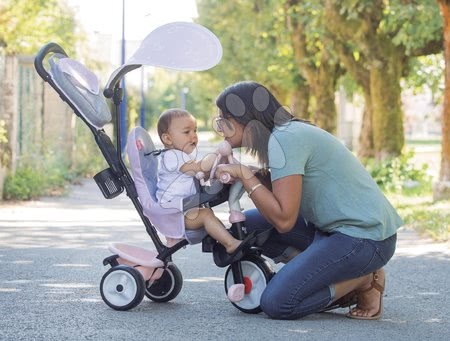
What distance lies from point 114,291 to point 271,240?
41.6 inches

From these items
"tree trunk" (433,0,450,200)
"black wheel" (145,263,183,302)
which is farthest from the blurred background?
"black wheel" (145,263,183,302)

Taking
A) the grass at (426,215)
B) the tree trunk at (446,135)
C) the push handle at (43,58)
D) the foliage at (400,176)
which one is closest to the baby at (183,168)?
the push handle at (43,58)

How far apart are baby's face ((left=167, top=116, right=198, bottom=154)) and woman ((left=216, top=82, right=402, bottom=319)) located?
29cm

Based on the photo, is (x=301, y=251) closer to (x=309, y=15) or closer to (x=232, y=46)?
(x=309, y=15)

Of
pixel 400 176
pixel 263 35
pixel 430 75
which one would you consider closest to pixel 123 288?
pixel 400 176

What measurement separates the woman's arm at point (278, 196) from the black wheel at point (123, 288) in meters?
0.93

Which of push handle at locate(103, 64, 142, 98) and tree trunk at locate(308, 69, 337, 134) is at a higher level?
push handle at locate(103, 64, 142, 98)

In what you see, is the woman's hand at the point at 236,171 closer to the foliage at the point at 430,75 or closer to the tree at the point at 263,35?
the foliage at the point at 430,75

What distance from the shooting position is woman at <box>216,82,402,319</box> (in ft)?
21.4

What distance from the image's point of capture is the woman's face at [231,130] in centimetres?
659

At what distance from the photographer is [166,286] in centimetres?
742

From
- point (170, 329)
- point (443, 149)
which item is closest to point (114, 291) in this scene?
point (170, 329)

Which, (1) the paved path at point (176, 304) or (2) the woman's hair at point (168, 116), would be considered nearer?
(1) the paved path at point (176, 304)

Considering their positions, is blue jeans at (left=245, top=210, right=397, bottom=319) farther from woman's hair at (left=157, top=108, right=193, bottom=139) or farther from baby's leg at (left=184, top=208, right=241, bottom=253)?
woman's hair at (left=157, top=108, right=193, bottom=139)
